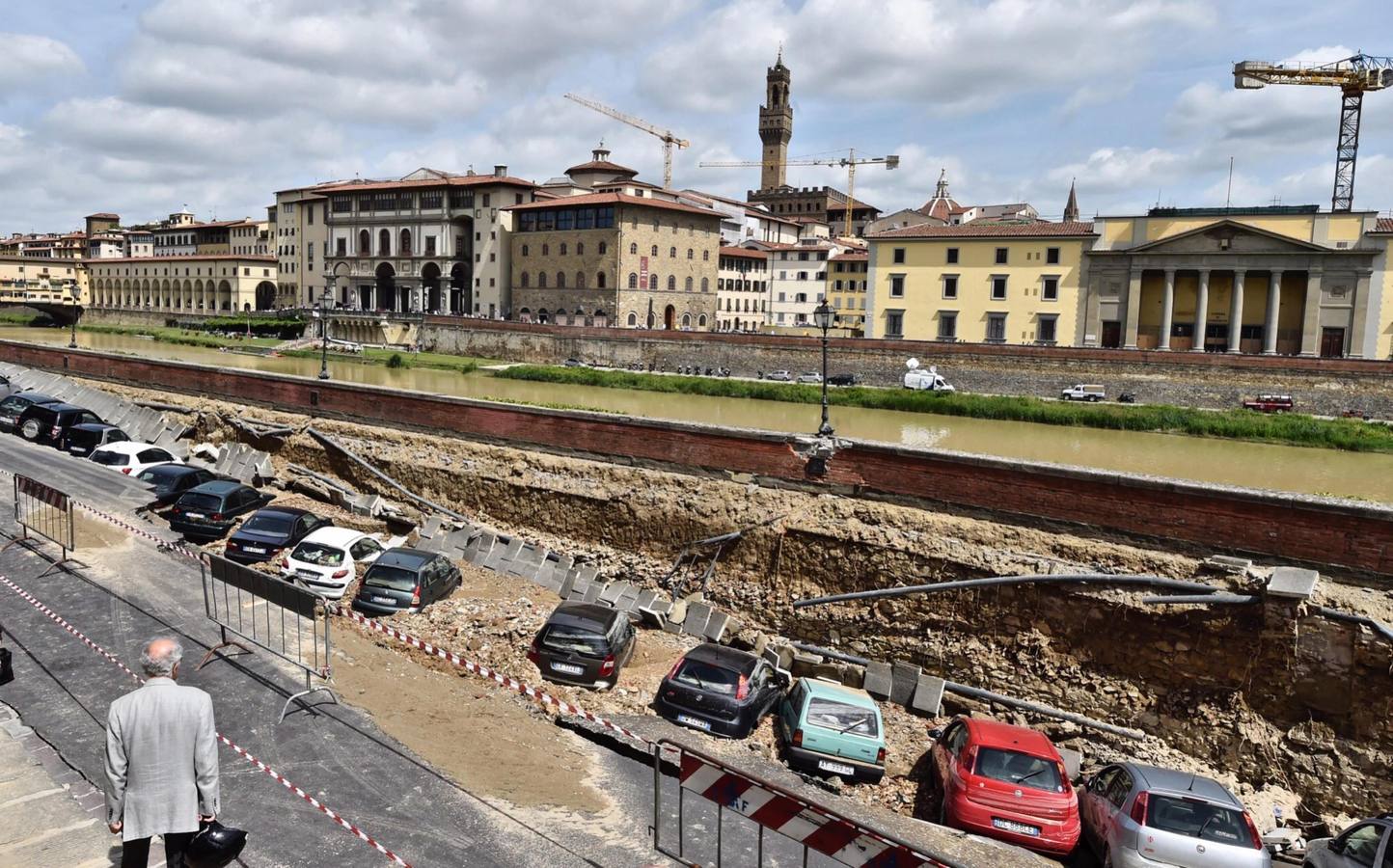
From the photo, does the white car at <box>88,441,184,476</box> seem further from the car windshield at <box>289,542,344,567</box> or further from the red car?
the red car

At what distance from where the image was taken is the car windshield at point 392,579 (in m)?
15.7

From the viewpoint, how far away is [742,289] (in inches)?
3435

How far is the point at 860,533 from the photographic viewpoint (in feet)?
55.4

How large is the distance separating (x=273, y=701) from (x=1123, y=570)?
12.9 metres

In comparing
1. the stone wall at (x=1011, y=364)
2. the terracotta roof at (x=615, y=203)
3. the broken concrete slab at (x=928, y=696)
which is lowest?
the broken concrete slab at (x=928, y=696)

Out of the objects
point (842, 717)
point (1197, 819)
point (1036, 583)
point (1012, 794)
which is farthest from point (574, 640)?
point (1197, 819)

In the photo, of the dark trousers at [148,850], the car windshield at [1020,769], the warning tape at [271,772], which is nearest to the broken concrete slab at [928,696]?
the car windshield at [1020,769]

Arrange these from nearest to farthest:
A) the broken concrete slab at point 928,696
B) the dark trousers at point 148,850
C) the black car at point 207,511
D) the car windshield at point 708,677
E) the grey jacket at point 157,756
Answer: the grey jacket at point 157,756 → the dark trousers at point 148,850 → the car windshield at point 708,677 → the broken concrete slab at point 928,696 → the black car at point 207,511

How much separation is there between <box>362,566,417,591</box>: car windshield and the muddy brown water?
9.04 m

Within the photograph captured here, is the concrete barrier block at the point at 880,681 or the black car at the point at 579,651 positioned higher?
the black car at the point at 579,651

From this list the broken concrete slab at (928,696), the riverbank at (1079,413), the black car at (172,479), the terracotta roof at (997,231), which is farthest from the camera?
the terracotta roof at (997,231)

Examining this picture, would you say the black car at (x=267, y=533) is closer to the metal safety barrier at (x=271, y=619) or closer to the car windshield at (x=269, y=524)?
the car windshield at (x=269, y=524)

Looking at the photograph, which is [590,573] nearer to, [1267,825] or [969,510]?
[969,510]

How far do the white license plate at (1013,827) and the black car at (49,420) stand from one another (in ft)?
92.3
